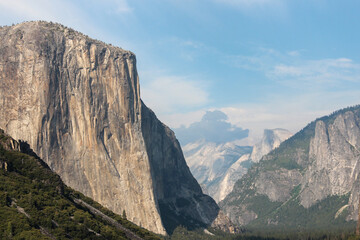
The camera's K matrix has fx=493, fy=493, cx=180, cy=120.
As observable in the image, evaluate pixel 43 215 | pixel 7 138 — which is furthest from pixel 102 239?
pixel 7 138

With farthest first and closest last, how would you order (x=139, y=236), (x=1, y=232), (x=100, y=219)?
1. (x=139, y=236)
2. (x=100, y=219)
3. (x=1, y=232)

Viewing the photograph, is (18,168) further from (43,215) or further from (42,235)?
(42,235)

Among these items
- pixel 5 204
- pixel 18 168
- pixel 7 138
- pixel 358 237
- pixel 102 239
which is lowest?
pixel 358 237

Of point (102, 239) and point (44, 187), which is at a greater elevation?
point (44, 187)

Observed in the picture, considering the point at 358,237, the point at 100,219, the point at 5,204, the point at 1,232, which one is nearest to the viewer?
the point at 1,232

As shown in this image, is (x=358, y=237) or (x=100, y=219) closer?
(x=100, y=219)

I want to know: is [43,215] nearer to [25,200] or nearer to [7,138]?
[25,200]
